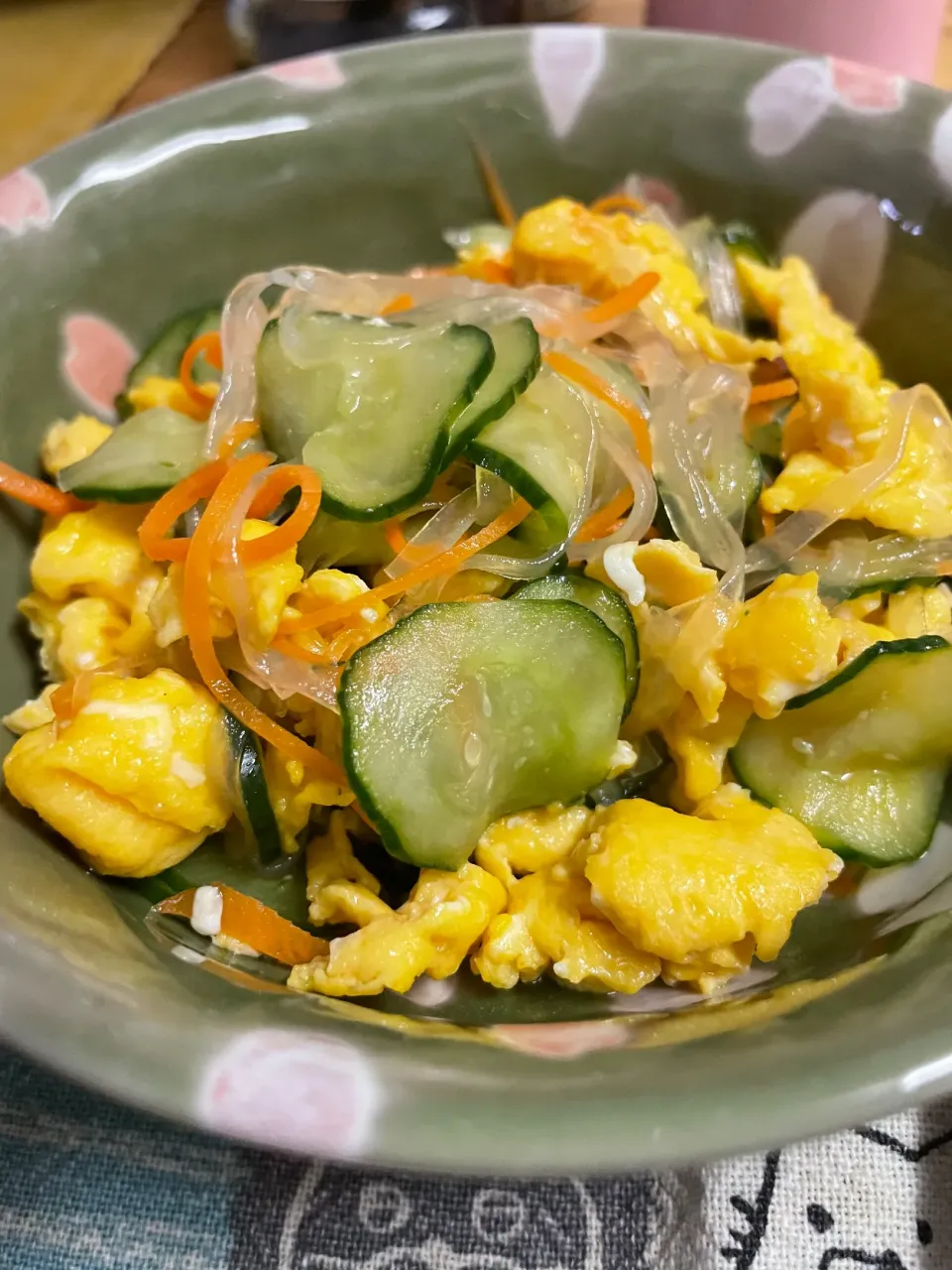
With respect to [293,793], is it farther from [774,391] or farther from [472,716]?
[774,391]

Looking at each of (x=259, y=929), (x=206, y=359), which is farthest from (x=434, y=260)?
(x=259, y=929)

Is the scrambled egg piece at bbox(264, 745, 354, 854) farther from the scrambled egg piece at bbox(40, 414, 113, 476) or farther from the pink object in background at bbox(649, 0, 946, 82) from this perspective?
the pink object in background at bbox(649, 0, 946, 82)

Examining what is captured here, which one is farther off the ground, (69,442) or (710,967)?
(69,442)

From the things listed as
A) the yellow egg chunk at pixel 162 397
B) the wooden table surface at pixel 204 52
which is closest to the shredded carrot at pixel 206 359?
the yellow egg chunk at pixel 162 397

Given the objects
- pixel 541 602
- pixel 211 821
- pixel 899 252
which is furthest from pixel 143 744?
pixel 899 252

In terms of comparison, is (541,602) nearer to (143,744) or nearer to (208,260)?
(143,744)
